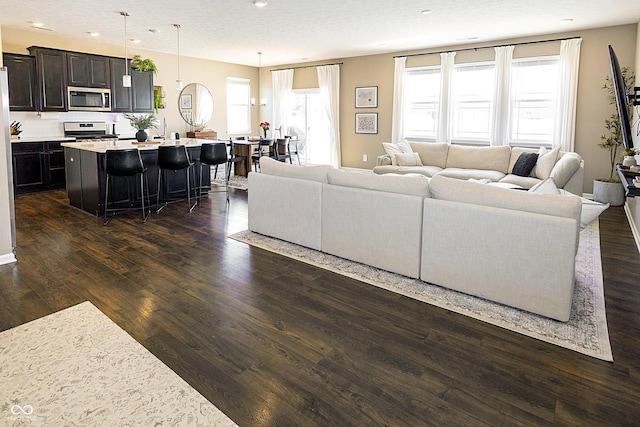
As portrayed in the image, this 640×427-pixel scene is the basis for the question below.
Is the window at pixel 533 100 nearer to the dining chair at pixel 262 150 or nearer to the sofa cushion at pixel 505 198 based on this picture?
the dining chair at pixel 262 150

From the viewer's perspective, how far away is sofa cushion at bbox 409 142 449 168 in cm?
769

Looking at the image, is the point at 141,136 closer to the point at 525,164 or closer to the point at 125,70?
the point at 125,70

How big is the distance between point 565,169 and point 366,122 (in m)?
4.77

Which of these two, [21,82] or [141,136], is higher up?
[21,82]

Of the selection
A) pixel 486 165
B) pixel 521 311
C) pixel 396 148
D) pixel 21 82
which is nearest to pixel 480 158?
pixel 486 165

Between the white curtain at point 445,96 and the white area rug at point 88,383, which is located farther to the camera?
the white curtain at point 445,96

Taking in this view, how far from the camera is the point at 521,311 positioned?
9.76 ft

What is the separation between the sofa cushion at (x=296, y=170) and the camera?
Answer: 4.07 metres

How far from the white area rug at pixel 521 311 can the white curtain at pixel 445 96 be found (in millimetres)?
4518

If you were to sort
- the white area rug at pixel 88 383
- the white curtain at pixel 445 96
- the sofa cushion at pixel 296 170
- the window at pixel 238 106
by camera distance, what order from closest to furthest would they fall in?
the white area rug at pixel 88 383, the sofa cushion at pixel 296 170, the white curtain at pixel 445 96, the window at pixel 238 106

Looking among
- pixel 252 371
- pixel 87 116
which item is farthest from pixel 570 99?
pixel 87 116

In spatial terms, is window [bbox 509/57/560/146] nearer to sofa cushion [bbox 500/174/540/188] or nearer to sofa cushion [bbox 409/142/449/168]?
sofa cushion [bbox 409/142/449/168]

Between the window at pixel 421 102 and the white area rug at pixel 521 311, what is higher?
the window at pixel 421 102

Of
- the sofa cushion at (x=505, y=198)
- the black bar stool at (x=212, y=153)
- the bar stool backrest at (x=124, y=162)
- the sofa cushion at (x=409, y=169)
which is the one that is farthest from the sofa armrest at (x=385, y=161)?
the sofa cushion at (x=505, y=198)
